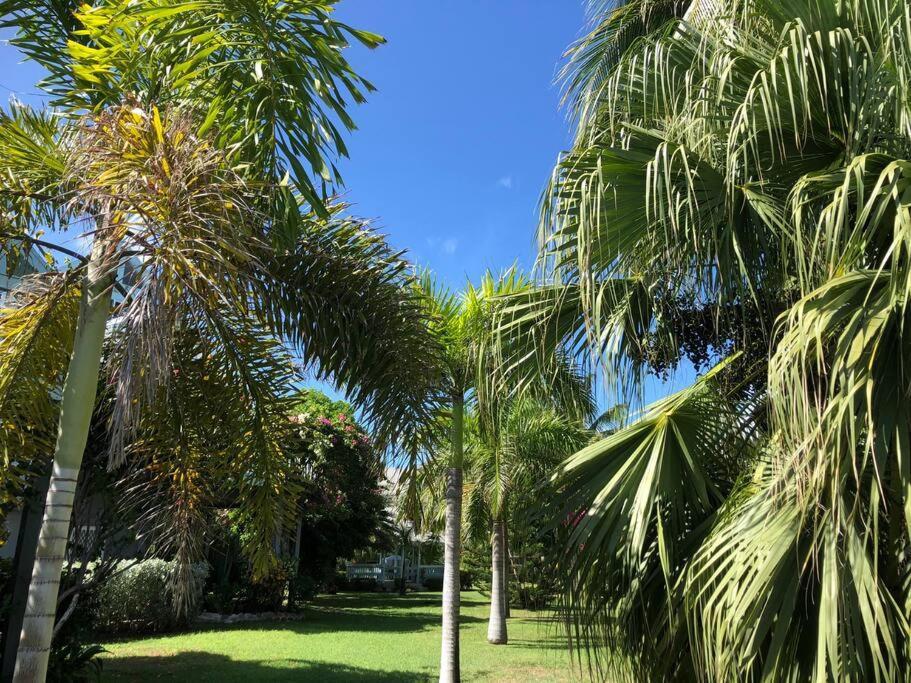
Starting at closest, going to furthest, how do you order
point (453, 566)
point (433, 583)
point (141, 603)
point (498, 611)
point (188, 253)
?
point (188, 253) → point (453, 566) → point (141, 603) → point (498, 611) → point (433, 583)

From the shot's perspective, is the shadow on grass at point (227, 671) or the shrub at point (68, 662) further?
the shadow on grass at point (227, 671)

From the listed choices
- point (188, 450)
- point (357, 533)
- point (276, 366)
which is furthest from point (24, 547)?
point (357, 533)

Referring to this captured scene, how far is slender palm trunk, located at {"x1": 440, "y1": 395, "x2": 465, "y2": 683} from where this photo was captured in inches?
365

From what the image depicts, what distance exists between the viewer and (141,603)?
533 inches

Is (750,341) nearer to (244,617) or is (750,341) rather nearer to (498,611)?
(498,611)

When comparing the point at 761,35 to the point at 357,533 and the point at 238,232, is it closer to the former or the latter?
the point at 238,232

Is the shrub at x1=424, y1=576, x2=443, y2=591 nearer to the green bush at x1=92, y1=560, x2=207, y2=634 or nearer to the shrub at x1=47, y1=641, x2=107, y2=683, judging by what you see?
the green bush at x1=92, y1=560, x2=207, y2=634

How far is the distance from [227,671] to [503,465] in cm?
604

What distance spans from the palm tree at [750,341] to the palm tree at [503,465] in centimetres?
557

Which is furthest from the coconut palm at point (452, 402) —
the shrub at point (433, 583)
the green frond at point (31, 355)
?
the shrub at point (433, 583)

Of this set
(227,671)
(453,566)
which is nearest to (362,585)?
(227,671)

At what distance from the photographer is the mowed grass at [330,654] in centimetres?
1016

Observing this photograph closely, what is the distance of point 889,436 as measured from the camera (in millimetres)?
2725

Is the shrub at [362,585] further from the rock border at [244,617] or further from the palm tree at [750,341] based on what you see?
the palm tree at [750,341]
